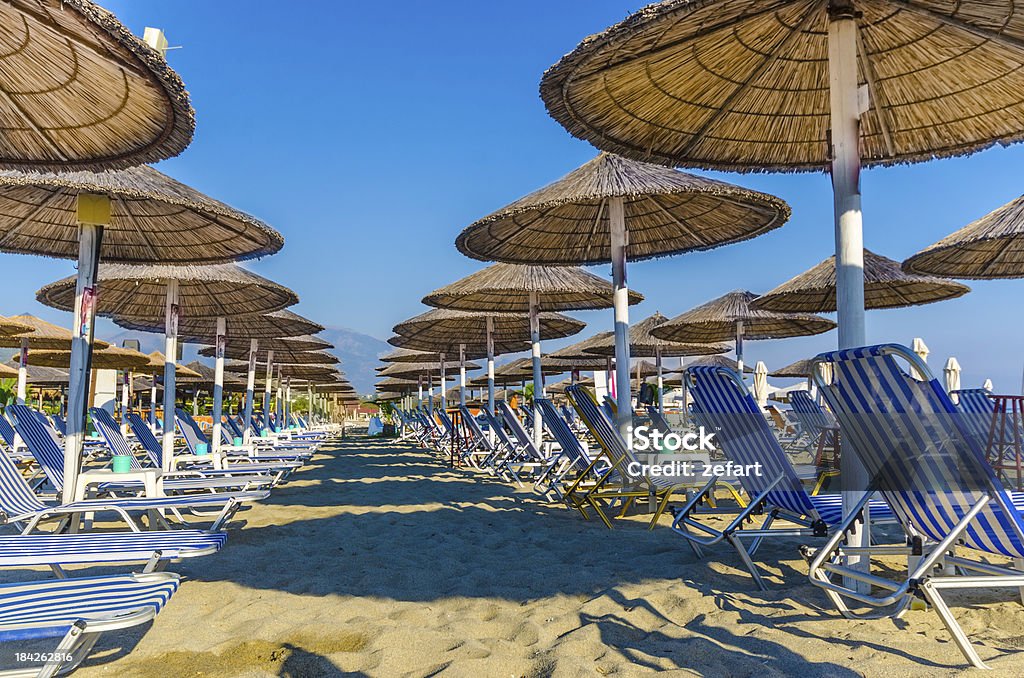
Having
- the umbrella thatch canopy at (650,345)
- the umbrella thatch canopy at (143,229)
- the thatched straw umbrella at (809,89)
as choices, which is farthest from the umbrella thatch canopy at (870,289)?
the umbrella thatch canopy at (143,229)

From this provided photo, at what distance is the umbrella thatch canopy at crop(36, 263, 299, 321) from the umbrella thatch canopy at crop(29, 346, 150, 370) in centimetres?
467

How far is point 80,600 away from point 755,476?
8.92 feet

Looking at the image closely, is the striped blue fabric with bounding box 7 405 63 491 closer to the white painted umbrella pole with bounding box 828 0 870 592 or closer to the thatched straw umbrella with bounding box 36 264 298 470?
the thatched straw umbrella with bounding box 36 264 298 470

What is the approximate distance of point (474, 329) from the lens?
542 inches

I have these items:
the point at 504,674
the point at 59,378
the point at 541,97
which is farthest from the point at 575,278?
the point at 59,378

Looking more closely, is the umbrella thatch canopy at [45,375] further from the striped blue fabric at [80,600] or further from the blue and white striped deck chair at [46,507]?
the striped blue fabric at [80,600]

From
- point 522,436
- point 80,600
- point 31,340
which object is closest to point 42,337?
point 31,340

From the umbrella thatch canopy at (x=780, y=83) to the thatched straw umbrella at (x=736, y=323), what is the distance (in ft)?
25.9

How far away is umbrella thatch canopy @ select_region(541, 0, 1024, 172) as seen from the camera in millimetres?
3357

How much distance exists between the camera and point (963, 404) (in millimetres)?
6770

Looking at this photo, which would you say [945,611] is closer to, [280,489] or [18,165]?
[18,165]

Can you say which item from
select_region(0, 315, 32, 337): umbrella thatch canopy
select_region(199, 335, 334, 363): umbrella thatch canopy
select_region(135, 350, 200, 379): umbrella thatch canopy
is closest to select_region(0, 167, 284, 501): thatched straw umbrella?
select_region(0, 315, 32, 337): umbrella thatch canopy

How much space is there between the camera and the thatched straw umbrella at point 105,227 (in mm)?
4543

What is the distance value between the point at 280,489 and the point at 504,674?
5854 millimetres
